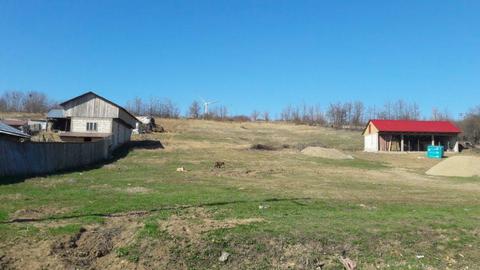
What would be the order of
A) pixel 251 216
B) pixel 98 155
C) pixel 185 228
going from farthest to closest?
1. pixel 98 155
2. pixel 251 216
3. pixel 185 228

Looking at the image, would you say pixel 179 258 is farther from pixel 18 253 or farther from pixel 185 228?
pixel 18 253

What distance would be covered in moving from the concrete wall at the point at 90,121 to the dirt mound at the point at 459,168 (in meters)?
34.8

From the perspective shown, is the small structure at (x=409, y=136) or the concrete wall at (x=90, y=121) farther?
the small structure at (x=409, y=136)

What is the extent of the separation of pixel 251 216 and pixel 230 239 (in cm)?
261

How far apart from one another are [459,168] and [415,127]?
40057mm

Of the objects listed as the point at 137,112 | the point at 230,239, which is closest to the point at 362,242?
the point at 230,239

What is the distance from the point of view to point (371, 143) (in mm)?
75125

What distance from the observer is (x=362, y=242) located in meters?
11.2

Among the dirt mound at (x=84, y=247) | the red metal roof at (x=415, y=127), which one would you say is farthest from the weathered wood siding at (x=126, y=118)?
the dirt mound at (x=84, y=247)

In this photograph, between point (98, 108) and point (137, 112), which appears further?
point (137, 112)

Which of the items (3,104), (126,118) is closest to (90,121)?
(126,118)

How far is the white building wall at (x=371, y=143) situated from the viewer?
7282 centimetres

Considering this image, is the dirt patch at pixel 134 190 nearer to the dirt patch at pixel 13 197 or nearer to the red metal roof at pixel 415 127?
the dirt patch at pixel 13 197

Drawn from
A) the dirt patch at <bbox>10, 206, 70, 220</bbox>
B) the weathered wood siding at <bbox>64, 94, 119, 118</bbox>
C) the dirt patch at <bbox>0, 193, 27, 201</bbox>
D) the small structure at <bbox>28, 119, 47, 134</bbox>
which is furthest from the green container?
the small structure at <bbox>28, 119, 47, 134</bbox>
